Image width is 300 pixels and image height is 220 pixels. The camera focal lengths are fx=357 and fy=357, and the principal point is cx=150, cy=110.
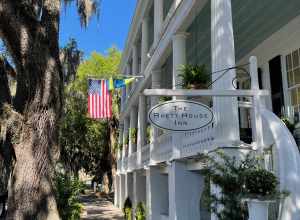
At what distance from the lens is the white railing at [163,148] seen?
1085cm

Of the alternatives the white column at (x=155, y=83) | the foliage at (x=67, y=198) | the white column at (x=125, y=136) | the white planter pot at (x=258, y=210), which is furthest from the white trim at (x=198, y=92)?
the white column at (x=125, y=136)

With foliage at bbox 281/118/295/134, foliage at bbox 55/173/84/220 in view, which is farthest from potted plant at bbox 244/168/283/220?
foliage at bbox 55/173/84/220

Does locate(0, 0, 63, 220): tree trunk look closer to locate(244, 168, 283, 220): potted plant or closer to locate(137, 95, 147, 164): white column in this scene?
locate(244, 168, 283, 220): potted plant

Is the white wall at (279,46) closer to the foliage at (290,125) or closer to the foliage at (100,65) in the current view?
the foliage at (290,125)

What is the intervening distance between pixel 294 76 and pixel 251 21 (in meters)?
2.05

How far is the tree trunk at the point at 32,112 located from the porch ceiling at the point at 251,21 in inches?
182

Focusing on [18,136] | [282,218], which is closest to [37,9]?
[18,136]

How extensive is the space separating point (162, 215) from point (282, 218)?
8.23m

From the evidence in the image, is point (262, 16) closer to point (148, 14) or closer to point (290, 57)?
point (290, 57)

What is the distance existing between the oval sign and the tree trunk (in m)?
4.20

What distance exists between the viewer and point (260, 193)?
439cm

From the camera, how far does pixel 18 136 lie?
8.70 m

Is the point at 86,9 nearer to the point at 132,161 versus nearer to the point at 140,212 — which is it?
the point at 140,212

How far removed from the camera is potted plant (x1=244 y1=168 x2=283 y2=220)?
172 inches
